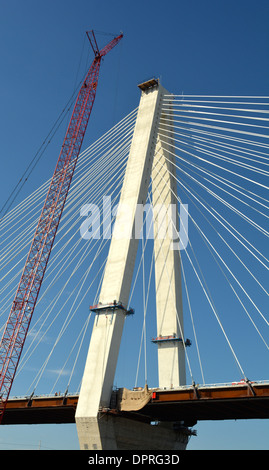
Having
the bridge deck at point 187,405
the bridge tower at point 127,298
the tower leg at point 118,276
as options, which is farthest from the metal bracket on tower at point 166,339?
the tower leg at point 118,276

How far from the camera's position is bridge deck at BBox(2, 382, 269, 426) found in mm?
35613

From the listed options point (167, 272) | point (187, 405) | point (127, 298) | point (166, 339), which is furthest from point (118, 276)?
point (187, 405)

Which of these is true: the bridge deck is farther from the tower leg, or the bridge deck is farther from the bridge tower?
the tower leg

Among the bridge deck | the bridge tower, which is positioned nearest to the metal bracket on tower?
the bridge tower

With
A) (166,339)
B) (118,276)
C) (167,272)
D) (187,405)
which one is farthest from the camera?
(167,272)

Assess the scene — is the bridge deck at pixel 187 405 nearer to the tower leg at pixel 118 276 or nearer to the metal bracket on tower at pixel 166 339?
the tower leg at pixel 118 276

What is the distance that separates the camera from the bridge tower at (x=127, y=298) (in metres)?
37.5

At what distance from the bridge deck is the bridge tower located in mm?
2008

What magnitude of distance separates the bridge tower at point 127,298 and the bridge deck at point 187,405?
6.59 feet

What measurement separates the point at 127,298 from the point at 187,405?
11746 mm

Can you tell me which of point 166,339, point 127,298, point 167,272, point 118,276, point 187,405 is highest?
point 167,272

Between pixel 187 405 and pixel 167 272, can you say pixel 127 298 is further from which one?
pixel 167 272

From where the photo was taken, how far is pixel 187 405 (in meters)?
39.5
